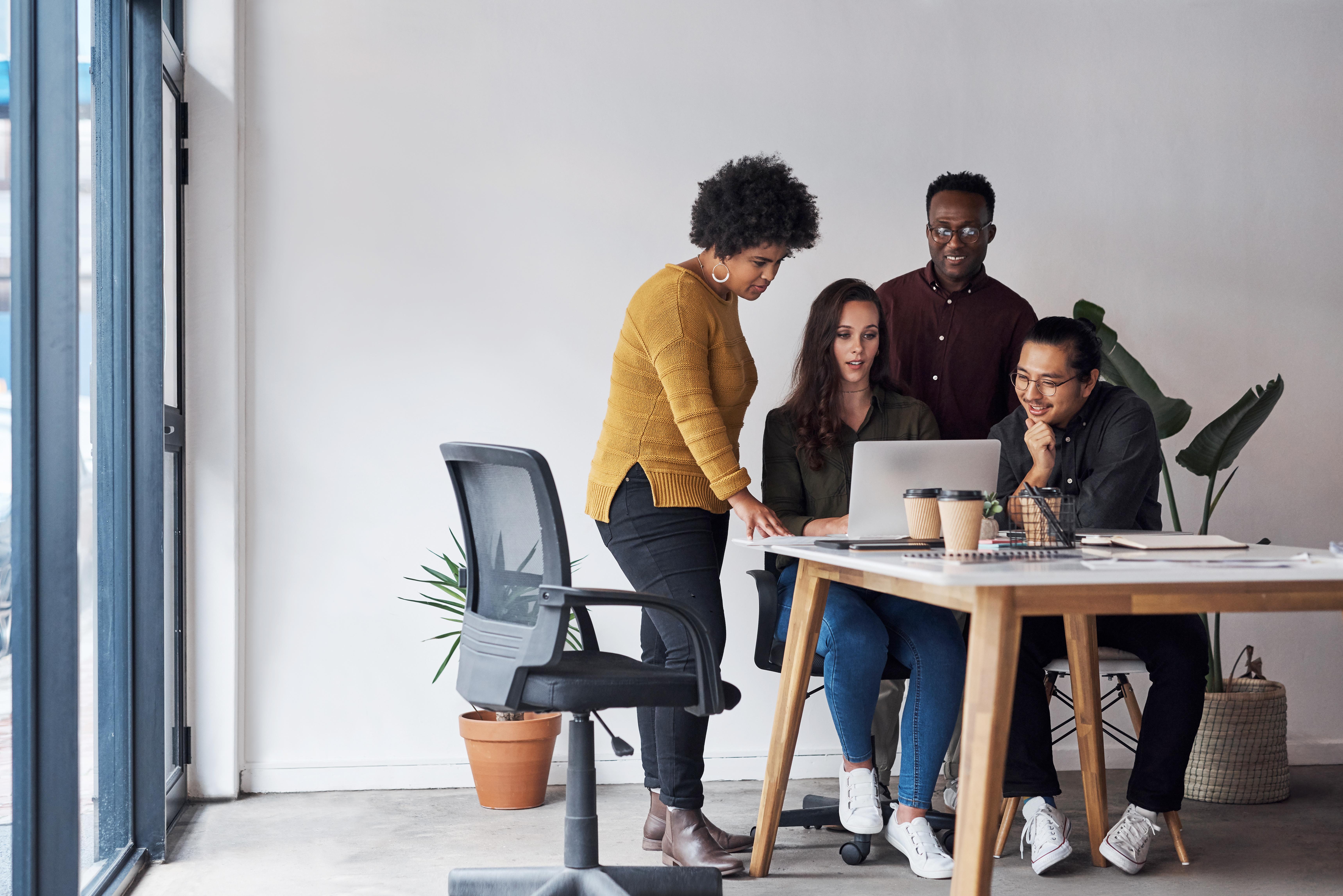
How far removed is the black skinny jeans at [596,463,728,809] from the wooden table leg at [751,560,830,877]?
155 mm

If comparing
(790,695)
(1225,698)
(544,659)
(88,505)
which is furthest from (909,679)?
(88,505)

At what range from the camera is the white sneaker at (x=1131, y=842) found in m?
2.47

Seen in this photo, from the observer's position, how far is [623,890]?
6.50 feet

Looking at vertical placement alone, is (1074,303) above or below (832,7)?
below

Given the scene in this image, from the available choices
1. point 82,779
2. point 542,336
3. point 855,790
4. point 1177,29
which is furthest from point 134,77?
point 1177,29

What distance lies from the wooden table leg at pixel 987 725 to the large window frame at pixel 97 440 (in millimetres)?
1448

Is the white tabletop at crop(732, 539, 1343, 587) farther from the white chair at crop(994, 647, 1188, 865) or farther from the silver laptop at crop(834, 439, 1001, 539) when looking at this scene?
the white chair at crop(994, 647, 1188, 865)

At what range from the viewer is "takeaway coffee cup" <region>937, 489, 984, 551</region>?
1817 mm

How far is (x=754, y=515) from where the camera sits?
2400 millimetres

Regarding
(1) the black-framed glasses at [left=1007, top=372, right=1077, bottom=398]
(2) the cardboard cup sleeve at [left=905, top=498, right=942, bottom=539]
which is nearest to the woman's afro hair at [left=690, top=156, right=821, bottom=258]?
(1) the black-framed glasses at [left=1007, top=372, right=1077, bottom=398]

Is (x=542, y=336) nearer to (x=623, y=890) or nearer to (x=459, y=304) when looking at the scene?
(x=459, y=304)

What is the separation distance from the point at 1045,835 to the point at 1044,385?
3.38 feet

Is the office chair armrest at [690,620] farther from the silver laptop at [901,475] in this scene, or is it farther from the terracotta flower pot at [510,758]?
the terracotta flower pot at [510,758]

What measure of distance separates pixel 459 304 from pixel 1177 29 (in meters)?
2.52
